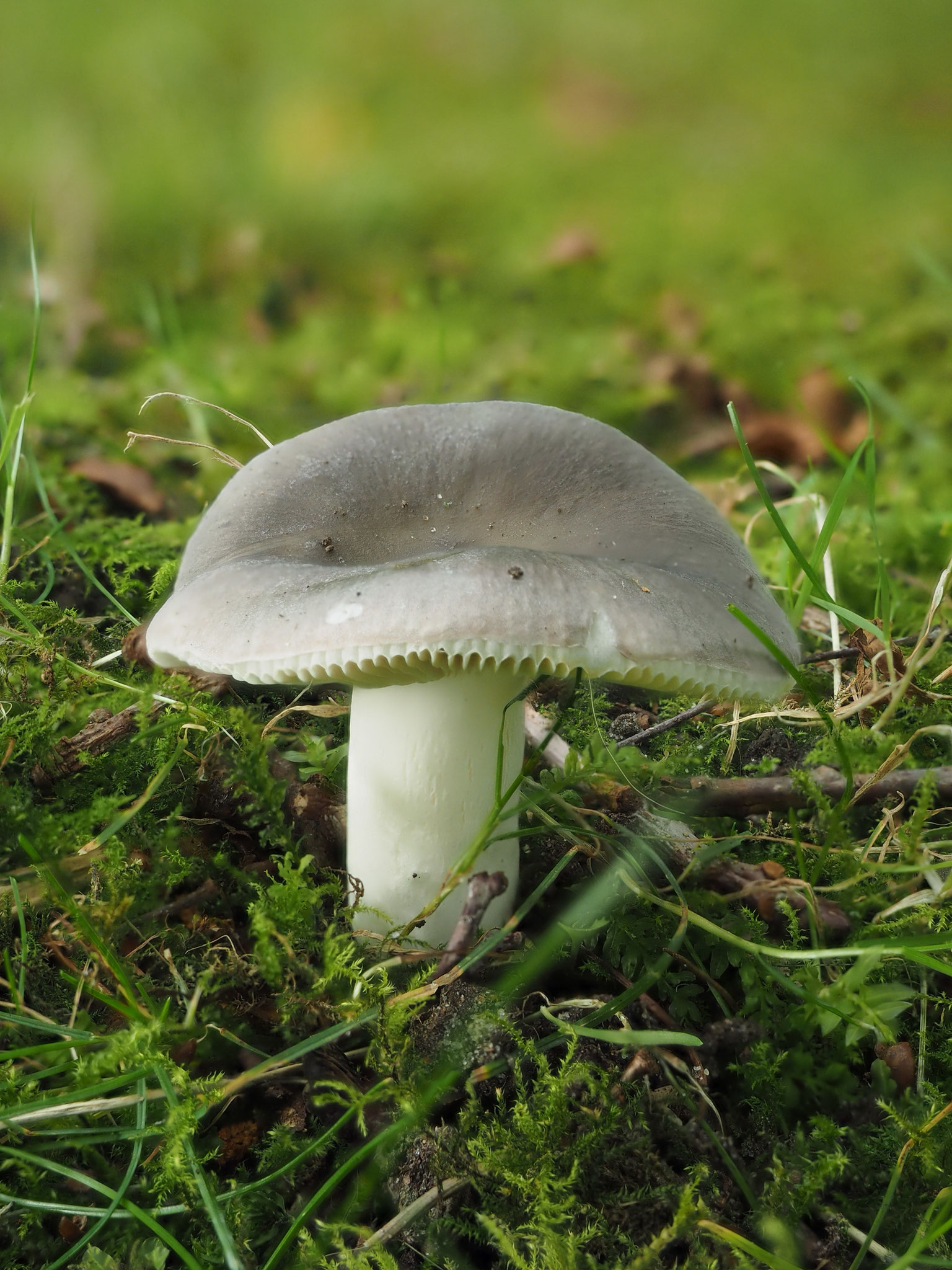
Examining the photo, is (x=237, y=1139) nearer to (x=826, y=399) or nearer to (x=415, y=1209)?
(x=415, y=1209)

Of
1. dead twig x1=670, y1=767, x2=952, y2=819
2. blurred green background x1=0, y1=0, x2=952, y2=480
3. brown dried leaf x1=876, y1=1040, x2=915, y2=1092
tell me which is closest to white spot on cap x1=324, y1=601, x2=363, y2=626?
dead twig x1=670, y1=767, x2=952, y2=819

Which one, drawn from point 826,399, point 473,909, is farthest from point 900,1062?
point 826,399

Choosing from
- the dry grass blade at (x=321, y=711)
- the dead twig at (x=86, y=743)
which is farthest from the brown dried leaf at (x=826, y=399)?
the dead twig at (x=86, y=743)

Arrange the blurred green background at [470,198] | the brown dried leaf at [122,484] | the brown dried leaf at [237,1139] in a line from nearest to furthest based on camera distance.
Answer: the brown dried leaf at [237,1139] < the brown dried leaf at [122,484] < the blurred green background at [470,198]

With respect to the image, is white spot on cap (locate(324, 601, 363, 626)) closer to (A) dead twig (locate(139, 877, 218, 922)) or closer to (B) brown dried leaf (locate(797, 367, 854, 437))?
(A) dead twig (locate(139, 877, 218, 922))

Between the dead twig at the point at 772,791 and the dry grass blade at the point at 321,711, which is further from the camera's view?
the dry grass blade at the point at 321,711

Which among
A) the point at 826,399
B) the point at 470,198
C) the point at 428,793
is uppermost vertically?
the point at 470,198

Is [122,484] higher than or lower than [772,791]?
lower

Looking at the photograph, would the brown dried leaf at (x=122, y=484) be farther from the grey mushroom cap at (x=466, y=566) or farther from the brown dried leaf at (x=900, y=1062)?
the brown dried leaf at (x=900, y=1062)

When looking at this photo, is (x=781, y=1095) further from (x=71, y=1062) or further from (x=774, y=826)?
(x=71, y=1062)
